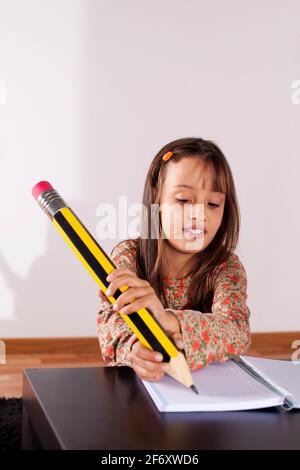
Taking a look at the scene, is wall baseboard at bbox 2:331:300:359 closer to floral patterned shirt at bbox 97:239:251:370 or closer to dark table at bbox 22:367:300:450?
floral patterned shirt at bbox 97:239:251:370

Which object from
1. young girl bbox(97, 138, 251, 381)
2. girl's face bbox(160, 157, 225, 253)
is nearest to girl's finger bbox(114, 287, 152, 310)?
young girl bbox(97, 138, 251, 381)

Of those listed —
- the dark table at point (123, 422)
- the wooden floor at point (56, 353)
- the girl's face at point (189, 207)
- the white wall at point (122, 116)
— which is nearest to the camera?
the dark table at point (123, 422)

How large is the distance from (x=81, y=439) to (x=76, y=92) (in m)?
1.99

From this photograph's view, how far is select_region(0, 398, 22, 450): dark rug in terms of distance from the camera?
1.44 meters

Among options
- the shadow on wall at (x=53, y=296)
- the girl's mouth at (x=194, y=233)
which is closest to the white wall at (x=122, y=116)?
the shadow on wall at (x=53, y=296)

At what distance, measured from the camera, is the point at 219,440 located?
631mm

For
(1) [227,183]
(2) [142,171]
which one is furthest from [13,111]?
(1) [227,183]

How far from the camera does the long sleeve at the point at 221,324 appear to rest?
852 mm

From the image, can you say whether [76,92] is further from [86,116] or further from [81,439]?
[81,439]

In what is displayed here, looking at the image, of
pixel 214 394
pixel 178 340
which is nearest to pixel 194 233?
pixel 178 340

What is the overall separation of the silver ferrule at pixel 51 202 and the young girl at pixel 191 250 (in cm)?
27

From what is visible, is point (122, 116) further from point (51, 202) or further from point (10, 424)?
point (51, 202)

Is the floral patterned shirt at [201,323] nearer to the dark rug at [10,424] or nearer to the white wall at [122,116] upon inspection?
the dark rug at [10,424]

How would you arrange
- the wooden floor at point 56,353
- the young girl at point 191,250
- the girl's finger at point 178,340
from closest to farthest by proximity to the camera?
1. the girl's finger at point 178,340
2. the young girl at point 191,250
3. the wooden floor at point 56,353
